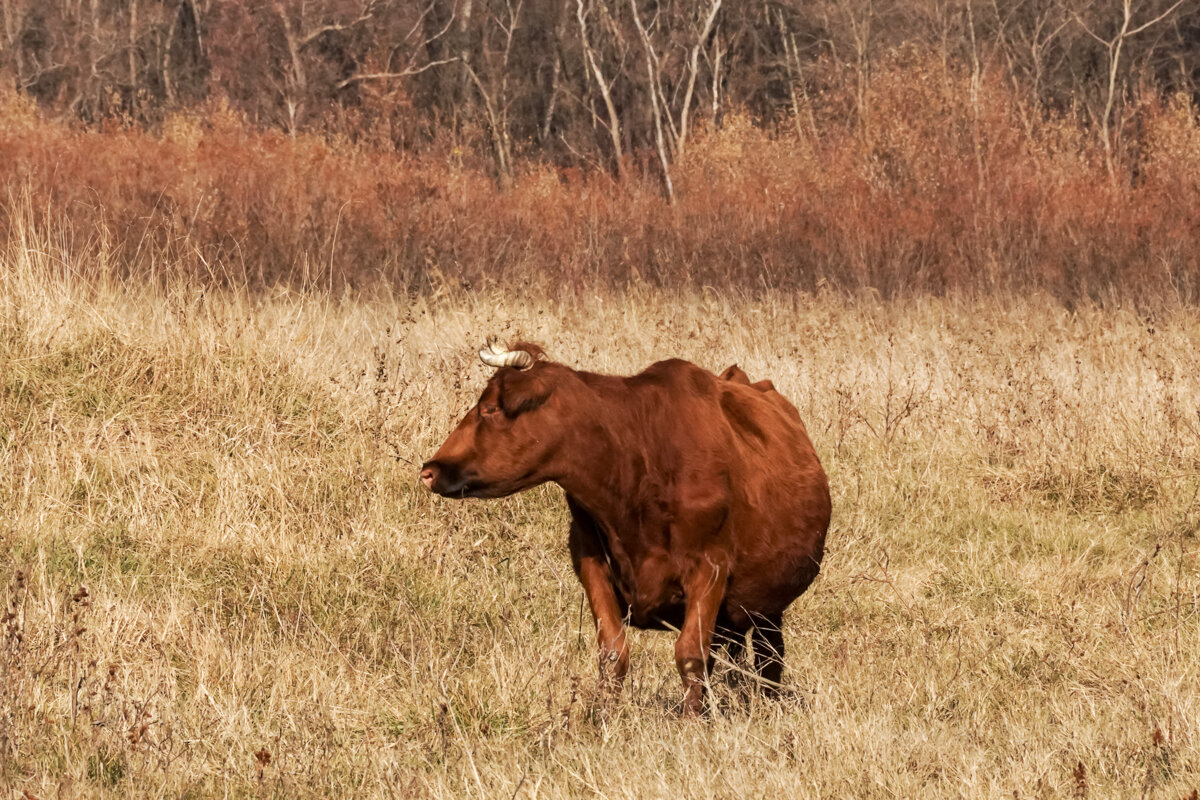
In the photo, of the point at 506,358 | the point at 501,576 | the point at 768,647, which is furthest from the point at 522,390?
the point at 501,576

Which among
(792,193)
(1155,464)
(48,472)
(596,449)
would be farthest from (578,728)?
(792,193)

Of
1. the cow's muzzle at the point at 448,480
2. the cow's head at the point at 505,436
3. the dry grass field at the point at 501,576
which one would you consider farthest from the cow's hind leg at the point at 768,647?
the cow's muzzle at the point at 448,480

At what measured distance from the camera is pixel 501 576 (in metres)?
6.50

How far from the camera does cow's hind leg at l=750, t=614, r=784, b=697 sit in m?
4.93

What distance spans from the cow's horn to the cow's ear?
2 centimetres

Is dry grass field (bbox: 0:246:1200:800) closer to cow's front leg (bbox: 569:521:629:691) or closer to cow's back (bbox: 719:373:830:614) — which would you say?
cow's front leg (bbox: 569:521:629:691)

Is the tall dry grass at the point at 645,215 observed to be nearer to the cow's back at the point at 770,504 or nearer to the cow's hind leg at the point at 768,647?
the cow's hind leg at the point at 768,647

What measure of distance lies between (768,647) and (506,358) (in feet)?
5.16

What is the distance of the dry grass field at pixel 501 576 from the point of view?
407cm

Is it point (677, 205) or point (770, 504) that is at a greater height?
point (770, 504)

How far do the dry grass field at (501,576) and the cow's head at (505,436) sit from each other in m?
0.67

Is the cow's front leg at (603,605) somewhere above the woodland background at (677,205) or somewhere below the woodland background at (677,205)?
above

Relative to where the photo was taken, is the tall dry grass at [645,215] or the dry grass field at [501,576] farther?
the tall dry grass at [645,215]

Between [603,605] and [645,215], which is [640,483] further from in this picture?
[645,215]
